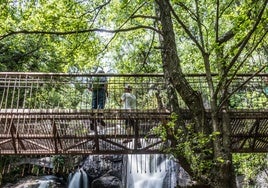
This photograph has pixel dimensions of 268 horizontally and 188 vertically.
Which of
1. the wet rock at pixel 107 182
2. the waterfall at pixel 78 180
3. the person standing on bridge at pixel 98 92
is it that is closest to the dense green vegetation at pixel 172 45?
the person standing on bridge at pixel 98 92

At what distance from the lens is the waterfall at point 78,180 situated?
1282 centimetres

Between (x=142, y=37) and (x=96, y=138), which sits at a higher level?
(x=142, y=37)

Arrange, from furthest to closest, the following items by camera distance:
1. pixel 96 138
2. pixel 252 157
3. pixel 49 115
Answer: pixel 252 157 < pixel 96 138 < pixel 49 115

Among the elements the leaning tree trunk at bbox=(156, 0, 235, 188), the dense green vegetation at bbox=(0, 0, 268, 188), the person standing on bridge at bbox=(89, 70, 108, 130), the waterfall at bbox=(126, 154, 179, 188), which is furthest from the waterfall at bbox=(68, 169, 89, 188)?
the leaning tree trunk at bbox=(156, 0, 235, 188)

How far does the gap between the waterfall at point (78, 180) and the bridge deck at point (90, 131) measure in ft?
16.1

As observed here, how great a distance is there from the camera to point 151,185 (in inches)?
475

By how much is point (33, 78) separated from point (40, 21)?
1603 millimetres

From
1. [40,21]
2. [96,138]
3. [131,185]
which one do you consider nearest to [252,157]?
[131,185]

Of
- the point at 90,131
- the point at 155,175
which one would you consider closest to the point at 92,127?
the point at 90,131

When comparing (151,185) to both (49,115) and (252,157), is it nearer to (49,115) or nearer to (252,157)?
(252,157)

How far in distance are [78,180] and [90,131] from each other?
5.59m

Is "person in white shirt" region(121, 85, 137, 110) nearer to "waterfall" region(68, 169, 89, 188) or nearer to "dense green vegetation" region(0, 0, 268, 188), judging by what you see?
"dense green vegetation" region(0, 0, 268, 188)

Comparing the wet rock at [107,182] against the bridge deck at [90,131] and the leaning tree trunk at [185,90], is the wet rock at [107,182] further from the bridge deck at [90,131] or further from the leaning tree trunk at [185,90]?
the leaning tree trunk at [185,90]

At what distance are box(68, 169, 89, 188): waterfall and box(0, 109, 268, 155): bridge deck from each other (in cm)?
489
